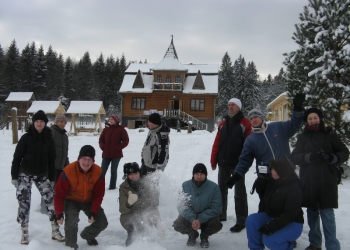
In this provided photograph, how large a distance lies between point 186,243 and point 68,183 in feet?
5.61

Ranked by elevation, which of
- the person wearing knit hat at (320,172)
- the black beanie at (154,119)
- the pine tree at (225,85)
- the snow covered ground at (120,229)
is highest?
the pine tree at (225,85)

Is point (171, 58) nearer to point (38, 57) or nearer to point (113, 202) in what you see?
point (113, 202)

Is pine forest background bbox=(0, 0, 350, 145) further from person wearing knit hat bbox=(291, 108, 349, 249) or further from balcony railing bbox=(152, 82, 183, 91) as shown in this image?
balcony railing bbox=(152, 82, 183, 91)

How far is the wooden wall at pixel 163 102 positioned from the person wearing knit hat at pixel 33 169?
2863 cm

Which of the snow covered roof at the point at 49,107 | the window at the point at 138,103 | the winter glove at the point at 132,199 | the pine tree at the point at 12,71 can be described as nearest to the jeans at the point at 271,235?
the winter glove at the point at 132,199

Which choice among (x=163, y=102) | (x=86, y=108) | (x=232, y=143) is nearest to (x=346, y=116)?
(x=232, y=143)

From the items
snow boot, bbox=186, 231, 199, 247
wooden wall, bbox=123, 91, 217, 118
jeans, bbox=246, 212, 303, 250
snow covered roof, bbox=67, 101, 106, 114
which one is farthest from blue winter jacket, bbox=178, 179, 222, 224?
wooden wall, bbox=123, 91, 217, 118

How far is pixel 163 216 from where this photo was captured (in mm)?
4645

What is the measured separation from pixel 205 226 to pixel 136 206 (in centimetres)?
96

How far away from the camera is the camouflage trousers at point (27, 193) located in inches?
150

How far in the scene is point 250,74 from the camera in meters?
52.6

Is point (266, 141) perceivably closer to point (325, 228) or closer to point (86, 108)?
point (325, 228)

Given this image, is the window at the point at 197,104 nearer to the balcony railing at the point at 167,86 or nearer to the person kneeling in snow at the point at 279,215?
the balcony railing at the point at 167,86

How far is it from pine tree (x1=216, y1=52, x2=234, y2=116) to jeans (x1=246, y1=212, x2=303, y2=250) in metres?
48.6
